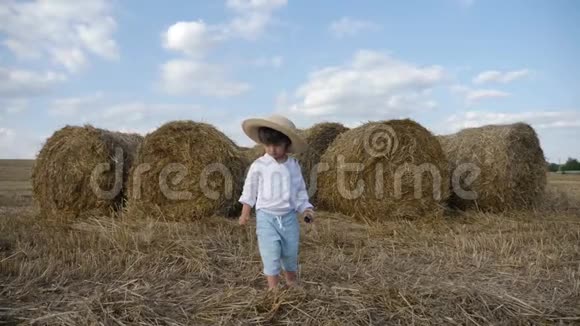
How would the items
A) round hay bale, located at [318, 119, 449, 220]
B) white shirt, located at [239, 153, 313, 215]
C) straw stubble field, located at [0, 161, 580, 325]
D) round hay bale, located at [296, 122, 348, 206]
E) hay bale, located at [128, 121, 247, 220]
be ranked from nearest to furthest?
straw stubble field, located at [0, 161, 580, 325] < white shirt, located at [239, 153, 313, 215] < hay bale, located at [128, 121, 247, 220] < round hay bale, located at [318, 119, 449, 220] < round hay bale, located at [296, 122, 348, 206]

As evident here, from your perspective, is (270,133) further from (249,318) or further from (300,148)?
(249,318)

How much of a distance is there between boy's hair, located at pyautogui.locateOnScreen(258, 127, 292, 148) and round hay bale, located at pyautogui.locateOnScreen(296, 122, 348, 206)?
4.52m

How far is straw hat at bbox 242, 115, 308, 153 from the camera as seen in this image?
383cm

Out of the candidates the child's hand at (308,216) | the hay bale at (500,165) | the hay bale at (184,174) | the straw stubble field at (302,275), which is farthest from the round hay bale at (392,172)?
the child's hand at (308,216)

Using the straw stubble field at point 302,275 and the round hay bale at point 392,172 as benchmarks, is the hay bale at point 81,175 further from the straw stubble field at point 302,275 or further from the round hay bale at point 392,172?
the round hay bale at point 392,172

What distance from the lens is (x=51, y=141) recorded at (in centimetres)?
810

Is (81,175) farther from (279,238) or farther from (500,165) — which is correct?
(500,165)

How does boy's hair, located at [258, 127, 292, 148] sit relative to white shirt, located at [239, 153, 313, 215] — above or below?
above

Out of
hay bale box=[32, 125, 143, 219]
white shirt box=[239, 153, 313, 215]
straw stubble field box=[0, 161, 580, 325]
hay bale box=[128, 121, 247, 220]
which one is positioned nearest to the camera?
straw stubble field box=[0, 161, 580, 325]

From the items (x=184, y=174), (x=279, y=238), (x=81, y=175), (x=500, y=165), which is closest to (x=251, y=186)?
(x=279, y=238)

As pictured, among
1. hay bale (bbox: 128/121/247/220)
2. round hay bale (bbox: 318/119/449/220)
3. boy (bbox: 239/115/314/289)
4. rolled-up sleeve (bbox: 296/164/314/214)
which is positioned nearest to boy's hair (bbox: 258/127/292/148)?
boy (bbox: 239/115/314/289)

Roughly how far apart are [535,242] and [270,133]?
124 inches

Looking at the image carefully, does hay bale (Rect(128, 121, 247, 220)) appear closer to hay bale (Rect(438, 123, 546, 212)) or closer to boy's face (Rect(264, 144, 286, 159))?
hay bale (Rect(438, 123, 546, 212))

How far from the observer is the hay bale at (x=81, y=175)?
308 inches
